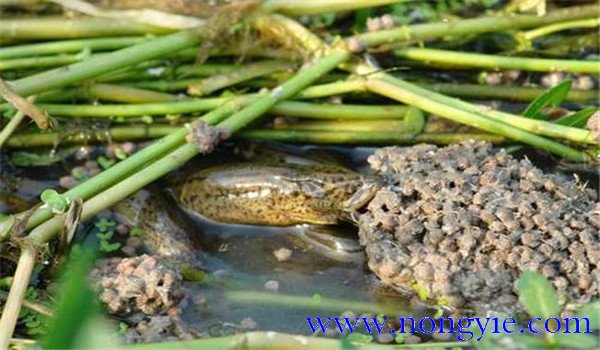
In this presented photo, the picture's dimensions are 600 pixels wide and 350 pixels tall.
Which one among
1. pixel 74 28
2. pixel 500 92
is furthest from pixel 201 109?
pixel 500 92

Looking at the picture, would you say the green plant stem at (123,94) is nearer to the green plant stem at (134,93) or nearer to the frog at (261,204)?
the green plant stem at (134,93)

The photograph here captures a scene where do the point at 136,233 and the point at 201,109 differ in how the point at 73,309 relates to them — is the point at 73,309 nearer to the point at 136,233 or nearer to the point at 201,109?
the point at 136,233

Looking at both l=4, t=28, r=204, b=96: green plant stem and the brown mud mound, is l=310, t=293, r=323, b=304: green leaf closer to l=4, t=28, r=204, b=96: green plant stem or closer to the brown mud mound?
the brown mud mound

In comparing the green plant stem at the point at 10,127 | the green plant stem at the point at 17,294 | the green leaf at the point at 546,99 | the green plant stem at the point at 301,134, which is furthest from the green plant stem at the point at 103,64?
the green leaf at the point at 546,99

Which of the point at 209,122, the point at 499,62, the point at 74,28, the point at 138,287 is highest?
the point at 74,28

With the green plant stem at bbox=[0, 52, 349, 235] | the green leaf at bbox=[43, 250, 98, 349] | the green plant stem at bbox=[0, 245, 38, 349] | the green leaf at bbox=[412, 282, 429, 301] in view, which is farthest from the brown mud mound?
the green leaf at bbox=[43, 250, 98, 349]
